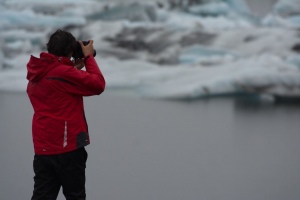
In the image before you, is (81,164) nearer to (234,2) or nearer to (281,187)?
(281,187)

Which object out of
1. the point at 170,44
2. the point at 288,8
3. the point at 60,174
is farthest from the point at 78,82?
the point at 288,8

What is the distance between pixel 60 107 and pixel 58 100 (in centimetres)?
2

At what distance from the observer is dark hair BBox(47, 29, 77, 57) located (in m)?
1.27

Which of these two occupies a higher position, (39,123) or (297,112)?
(297,112)

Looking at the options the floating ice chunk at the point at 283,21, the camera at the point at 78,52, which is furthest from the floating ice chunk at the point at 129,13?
the camera at the point at 78,52

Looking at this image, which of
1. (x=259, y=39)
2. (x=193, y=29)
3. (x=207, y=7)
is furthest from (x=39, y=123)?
(x=207, y=7)

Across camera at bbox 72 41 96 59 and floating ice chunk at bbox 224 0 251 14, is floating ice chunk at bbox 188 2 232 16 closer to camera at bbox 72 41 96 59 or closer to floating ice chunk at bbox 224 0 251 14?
floating ice chunk at bbox 224 0 251 14

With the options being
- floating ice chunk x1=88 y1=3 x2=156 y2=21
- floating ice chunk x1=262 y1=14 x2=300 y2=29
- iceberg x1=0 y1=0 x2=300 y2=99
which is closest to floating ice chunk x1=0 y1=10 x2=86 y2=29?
iceberg x1=0 y1=0 x2=300 y2=99

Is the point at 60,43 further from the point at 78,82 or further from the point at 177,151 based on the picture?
the point at 177,151

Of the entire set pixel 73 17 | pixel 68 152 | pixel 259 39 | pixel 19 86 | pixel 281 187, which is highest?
pixel 73 17

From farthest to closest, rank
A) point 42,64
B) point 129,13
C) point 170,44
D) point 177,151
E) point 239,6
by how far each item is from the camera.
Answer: point 239,6 → point 129,13 → point 170,44 → point 177,151 → point 42,64

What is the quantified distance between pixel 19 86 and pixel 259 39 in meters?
2.38

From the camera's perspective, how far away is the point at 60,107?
126 cm

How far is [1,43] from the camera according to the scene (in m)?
5.34
